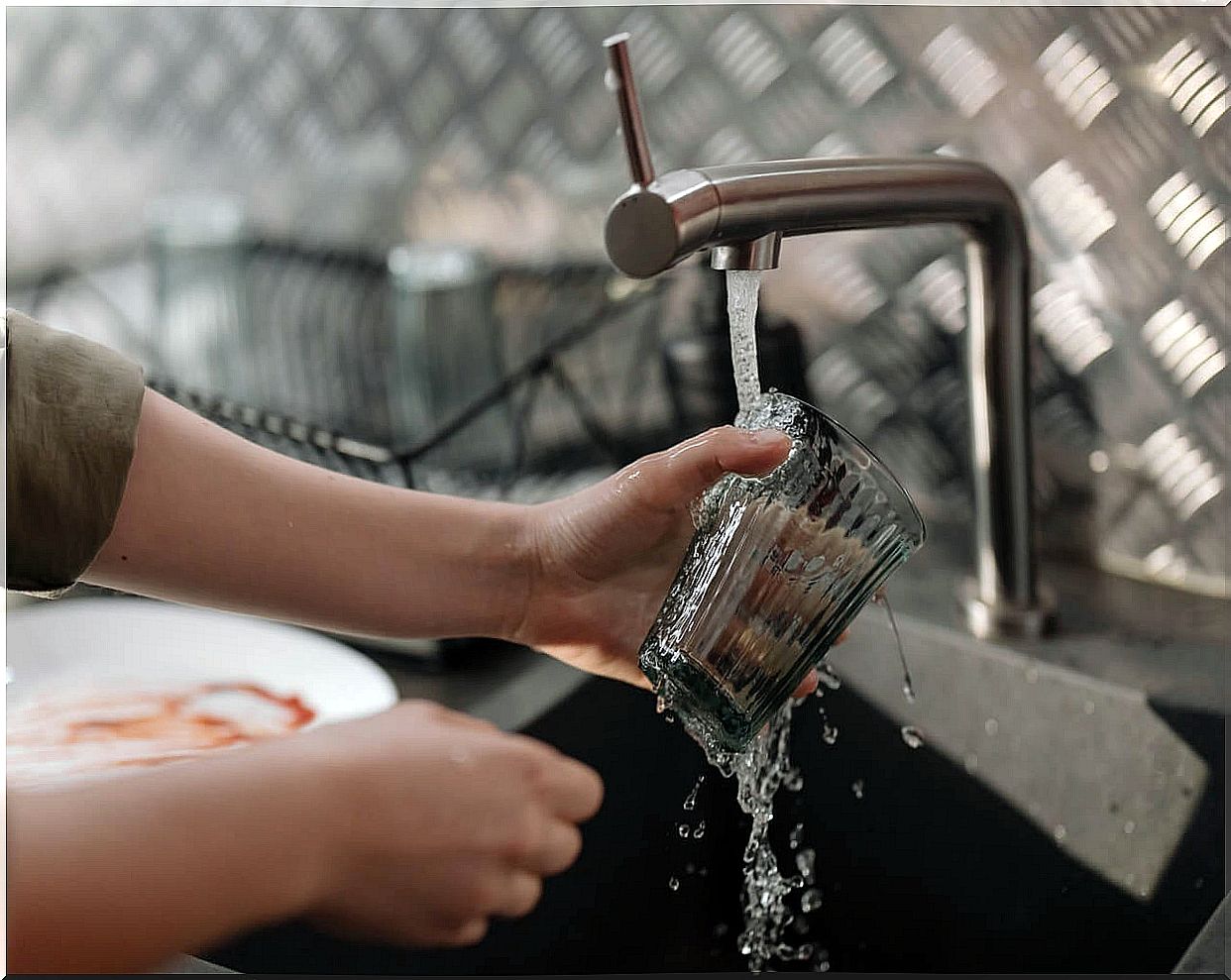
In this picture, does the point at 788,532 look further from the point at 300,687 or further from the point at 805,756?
the point at 300,687

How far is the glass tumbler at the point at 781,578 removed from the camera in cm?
56

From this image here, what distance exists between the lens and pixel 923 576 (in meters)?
1.01

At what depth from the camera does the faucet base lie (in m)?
0.92

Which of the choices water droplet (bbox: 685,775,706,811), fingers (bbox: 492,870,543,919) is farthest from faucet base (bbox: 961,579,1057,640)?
fingers (bbox: 492,870,543,919)

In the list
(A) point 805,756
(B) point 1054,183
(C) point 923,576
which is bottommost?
(A) point 805,756

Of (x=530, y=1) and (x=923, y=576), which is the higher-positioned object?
(x=530, y=1)

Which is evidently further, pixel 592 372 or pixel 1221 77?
pixel 592 372

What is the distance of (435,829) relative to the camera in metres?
0.41


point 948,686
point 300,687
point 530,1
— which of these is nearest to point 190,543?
point 300,687

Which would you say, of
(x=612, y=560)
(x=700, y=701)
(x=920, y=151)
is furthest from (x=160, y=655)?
(x=920, y=151)

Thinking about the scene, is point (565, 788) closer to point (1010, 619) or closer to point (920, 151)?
point (1010, 619)

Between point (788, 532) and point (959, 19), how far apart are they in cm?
64

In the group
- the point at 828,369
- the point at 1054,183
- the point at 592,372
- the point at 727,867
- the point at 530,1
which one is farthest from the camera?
the point at 530,1

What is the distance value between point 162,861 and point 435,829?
8cm
